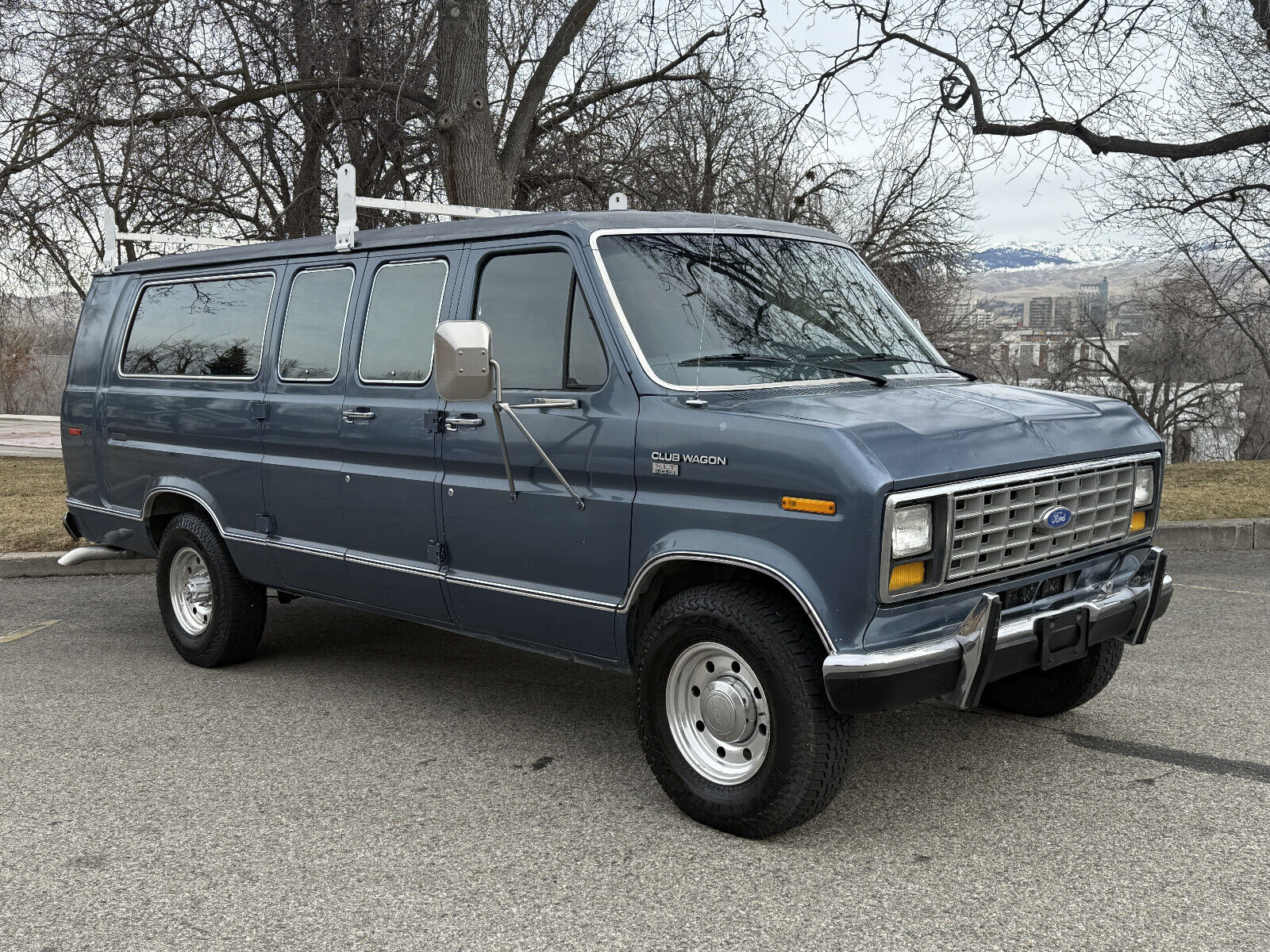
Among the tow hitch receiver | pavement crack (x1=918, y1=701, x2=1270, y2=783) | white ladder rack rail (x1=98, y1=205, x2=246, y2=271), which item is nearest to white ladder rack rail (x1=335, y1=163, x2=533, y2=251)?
white ladder rack rail (x1=98, y1=205, x2=246, y2=271)

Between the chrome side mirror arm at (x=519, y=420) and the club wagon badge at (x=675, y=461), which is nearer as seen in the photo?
the club wagon badge at (x=675, y=461)

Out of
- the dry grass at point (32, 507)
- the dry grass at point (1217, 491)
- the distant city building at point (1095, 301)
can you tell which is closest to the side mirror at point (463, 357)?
the dry grass at point (32, 507)

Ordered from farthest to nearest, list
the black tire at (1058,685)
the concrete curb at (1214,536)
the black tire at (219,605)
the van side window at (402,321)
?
the concrete curb at (1214,536)
the black tire at (219,605)
the van side window at (402,321)
the black tire at (1058,685)

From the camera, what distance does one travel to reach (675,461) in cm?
Answer: 419

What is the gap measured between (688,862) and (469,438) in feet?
6.35

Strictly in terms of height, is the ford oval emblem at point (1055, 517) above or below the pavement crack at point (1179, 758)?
above

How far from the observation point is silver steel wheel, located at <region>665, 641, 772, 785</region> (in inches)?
162

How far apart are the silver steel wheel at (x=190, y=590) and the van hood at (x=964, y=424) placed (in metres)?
3.70

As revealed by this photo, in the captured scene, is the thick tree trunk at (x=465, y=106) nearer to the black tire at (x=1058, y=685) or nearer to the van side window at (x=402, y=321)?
the van side window at (x=402, y=321)

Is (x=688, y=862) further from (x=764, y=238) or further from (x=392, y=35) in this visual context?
(x=392, y=35)

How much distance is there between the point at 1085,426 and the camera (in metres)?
4.40

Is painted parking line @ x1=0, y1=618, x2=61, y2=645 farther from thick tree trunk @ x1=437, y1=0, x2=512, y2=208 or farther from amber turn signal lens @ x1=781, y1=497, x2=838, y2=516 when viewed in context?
amber turn signal lens @ x1=781, y1=497, x2=838, y2=516

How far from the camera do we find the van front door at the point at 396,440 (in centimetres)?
517

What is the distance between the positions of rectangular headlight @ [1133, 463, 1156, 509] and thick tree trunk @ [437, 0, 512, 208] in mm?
7415
